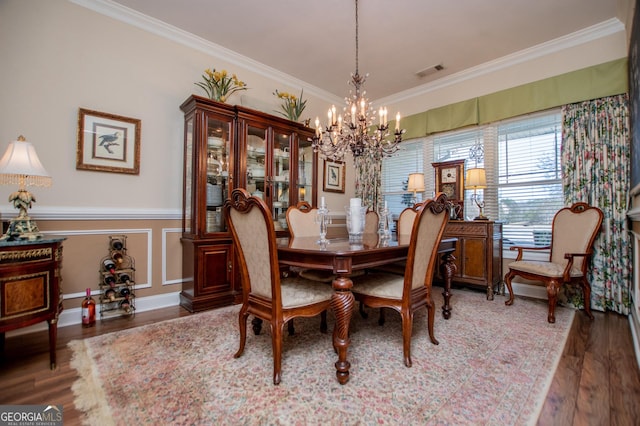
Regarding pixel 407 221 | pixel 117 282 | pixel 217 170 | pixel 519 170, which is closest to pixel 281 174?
pixel 217 170

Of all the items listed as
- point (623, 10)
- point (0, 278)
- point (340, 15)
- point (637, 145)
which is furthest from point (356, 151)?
point (623, 10)

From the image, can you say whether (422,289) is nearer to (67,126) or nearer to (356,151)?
(356,151)

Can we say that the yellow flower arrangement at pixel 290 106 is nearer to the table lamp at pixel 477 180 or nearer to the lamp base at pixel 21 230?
the table lamp at pixel 477 180

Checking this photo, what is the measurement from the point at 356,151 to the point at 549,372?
194 centimetres

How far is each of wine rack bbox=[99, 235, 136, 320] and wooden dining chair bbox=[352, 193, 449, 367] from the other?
6.90 feet

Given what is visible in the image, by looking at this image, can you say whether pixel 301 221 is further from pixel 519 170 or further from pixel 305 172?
pixel 519 170

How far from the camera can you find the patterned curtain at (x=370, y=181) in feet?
15.5

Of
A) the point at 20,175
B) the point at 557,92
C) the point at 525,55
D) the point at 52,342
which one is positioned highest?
the point at 525,55

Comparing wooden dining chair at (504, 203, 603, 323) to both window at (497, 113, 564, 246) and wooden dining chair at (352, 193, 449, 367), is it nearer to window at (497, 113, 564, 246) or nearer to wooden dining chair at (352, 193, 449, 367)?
window at (497, 113, 564, 246)

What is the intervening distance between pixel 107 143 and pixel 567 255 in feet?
13.9

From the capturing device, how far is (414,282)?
184 cm

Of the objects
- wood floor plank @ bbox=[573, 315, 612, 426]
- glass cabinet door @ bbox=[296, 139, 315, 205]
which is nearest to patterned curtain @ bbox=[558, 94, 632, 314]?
wood floor plank @ bbox=[573, 315, 612, 426]

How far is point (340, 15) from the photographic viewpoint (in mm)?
2732

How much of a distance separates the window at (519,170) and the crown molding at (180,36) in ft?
8.22
